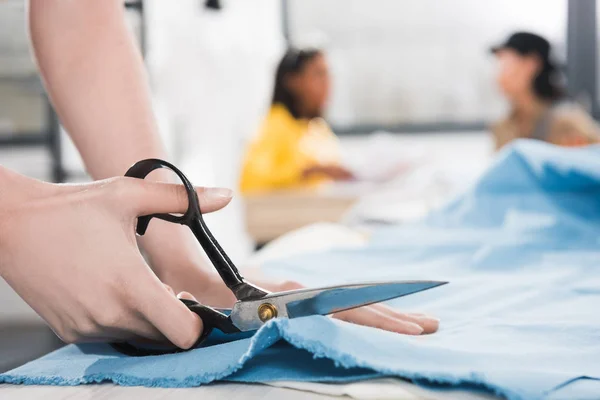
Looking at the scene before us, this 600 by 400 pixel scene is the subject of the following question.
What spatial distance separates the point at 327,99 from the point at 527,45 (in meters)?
1.05

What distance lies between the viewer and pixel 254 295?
0.57 m

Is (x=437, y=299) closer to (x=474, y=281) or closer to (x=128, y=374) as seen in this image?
(x=474, y=281)

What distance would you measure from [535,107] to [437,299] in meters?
2.40

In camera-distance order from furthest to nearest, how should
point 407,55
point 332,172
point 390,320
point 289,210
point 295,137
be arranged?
point 407,55, point 295,137, point 332,172, point 289,210, point 390,320

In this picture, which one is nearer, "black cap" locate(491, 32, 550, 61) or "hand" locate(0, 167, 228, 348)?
"hand" locate(0, 167, 228, 348)

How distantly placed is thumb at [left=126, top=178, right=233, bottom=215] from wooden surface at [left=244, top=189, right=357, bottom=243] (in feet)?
6.86

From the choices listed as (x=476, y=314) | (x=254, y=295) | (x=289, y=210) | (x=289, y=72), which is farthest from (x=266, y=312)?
(x=289, y=72)

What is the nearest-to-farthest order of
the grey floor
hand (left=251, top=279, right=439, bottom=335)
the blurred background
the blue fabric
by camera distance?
the blue fabric, hand (left=251, top=279, right=439, bottom=335), the grey floor, the blurred background

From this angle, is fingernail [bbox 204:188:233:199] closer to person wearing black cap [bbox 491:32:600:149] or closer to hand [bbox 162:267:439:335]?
hand [bbox 162:267:439:335]

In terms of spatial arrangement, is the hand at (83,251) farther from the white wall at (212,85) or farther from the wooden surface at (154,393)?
the white wall at (212,85)

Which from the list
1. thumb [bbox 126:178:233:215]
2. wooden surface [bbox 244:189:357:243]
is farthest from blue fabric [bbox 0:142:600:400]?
wooden surface [bbox 244:189:357:243]

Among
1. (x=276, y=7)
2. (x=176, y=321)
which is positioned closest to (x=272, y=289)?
(x=176, y=321)

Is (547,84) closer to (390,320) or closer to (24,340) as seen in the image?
(24,340)

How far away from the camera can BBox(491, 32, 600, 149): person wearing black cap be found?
9.88 ft
